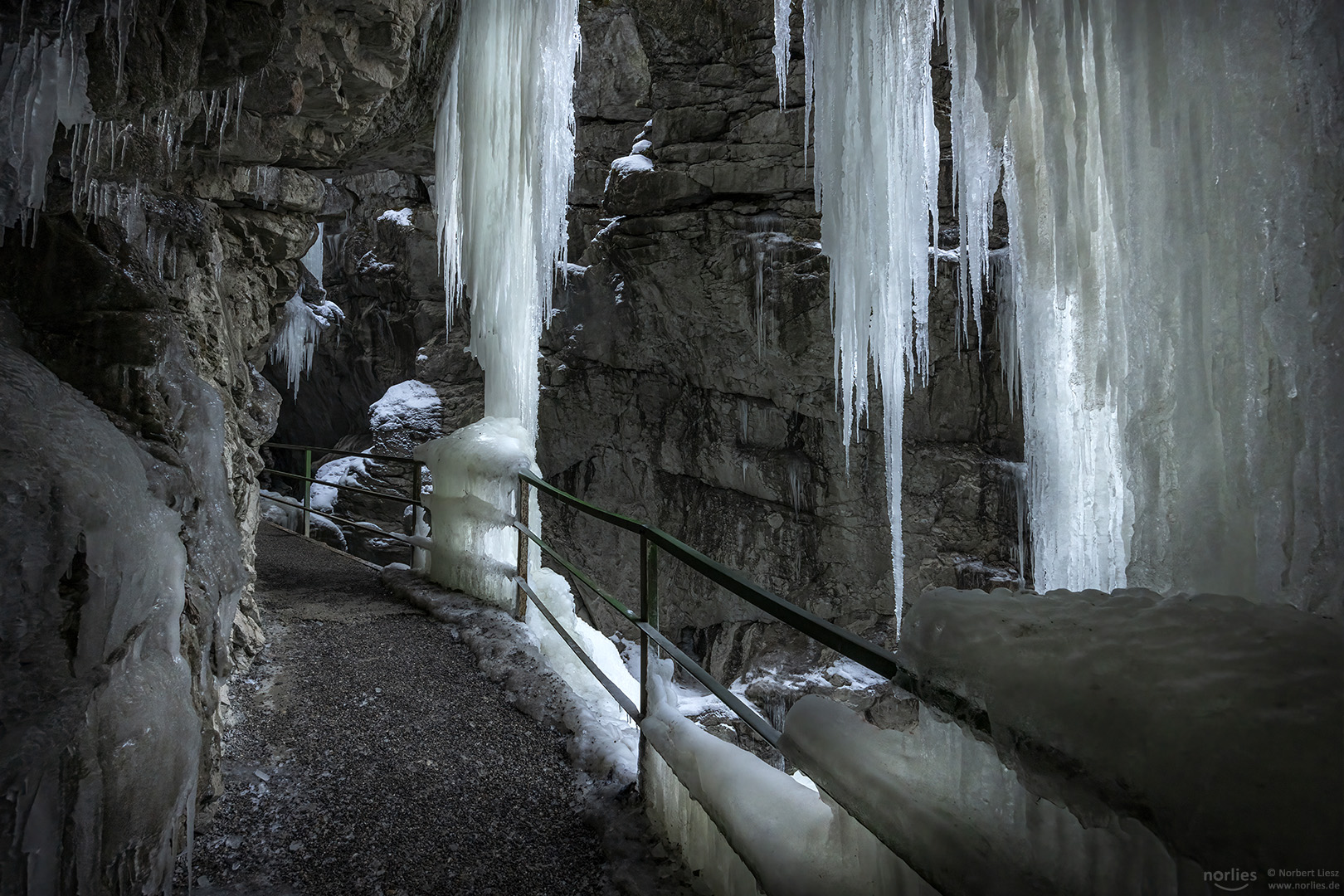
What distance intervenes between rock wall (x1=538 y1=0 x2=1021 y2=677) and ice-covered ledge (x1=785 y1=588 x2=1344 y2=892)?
10723mm

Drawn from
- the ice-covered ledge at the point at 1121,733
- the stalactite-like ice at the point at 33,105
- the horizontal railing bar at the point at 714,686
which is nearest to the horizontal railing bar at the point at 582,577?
the horizontal railing bar at the point at 714,686

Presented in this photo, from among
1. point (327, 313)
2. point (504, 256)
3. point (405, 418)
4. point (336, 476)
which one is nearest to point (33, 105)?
point (504, 256)

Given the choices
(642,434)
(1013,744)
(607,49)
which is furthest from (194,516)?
(607,49)

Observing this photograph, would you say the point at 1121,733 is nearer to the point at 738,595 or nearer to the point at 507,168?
the point at 738,595

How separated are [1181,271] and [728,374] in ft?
37.0

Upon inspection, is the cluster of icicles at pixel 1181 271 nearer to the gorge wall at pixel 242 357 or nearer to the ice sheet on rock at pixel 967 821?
the ice sheet on rock at pixel 967 821

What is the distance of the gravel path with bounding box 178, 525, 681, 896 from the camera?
6.94ft

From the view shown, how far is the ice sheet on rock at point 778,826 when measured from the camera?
1.29 metres

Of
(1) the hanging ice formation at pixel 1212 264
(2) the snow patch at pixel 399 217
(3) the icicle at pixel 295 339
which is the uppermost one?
(2) the snow patch at pixel 399 217

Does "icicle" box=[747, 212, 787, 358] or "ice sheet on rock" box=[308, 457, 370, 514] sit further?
"ice sheet on rock" box=[308, 457, 370, 514]

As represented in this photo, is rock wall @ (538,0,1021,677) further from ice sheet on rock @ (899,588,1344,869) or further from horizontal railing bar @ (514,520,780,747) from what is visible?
ice sheet on rock @ (899,588,1344,869)

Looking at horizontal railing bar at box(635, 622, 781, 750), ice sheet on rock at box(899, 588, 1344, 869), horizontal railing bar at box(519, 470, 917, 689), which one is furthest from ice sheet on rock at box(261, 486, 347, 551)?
ice sheet on rock at box(899, 588, 1344, 869)

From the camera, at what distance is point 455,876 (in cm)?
211

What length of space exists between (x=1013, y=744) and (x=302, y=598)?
198 inches
